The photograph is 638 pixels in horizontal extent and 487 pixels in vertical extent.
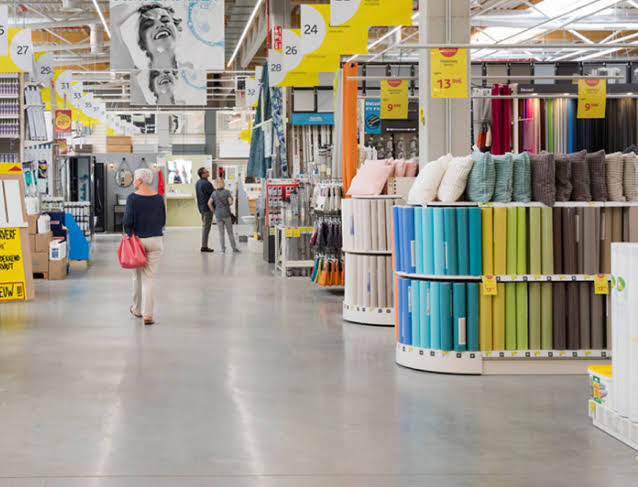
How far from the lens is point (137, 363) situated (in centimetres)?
631

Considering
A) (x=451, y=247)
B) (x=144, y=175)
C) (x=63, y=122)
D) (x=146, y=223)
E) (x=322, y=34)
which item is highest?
(x=322, y=34)

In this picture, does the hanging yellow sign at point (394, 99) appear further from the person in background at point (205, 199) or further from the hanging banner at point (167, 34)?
the person in background at point (205, 199)

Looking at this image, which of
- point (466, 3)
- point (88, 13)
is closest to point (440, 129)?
point (466, 3)

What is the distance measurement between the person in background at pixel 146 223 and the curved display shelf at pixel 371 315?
195cm

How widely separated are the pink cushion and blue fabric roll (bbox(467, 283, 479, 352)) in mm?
2534

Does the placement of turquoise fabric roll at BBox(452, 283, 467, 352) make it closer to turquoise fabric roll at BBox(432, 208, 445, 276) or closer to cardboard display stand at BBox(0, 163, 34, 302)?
turquoise fabric roll at BBox(432, 208, 445, 276)

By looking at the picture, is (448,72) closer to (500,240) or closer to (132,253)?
(500,240)

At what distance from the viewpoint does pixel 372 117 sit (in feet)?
34.8

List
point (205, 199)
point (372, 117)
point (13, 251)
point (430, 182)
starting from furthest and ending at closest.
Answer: point (205, 199)
point (372, 117)
point (13, 251)
point (430, 182)

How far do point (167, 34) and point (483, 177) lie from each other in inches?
288

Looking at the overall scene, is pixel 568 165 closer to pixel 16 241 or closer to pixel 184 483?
pixel 184 483

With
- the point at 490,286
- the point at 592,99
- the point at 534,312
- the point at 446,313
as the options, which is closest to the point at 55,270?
the point at 592,99

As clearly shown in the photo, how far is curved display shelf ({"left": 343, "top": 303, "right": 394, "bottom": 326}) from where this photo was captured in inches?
317

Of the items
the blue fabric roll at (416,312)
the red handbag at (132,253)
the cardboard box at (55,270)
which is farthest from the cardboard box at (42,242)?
the blue fabric roll at (416,312)
